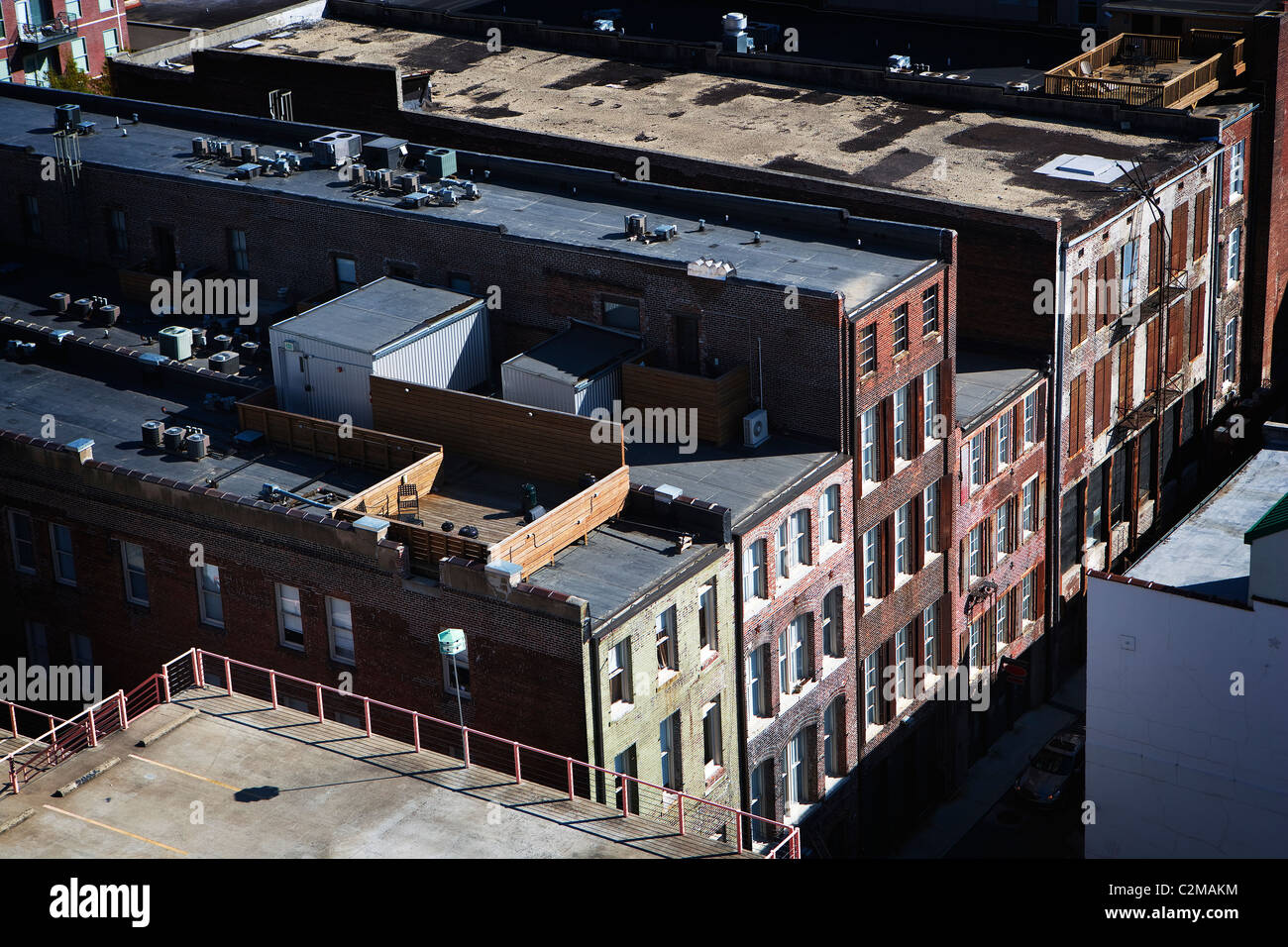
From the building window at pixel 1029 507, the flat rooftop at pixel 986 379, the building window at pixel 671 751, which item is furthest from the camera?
the building window at pixel 1029 507

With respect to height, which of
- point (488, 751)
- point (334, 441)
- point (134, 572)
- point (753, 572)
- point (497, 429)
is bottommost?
point (488, 751)

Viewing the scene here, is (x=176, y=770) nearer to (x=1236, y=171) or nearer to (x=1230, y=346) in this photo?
(x=1236, y=171)

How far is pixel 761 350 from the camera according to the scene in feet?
187

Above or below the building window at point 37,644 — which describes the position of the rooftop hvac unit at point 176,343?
above

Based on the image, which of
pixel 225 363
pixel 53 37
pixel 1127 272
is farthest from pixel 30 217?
pixel 53 37

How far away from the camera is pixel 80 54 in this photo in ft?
429

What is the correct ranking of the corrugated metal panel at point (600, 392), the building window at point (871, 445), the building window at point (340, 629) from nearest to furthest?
1. the building window at point (340, 629)
2. the corrugated metal panel at point (600, 392)
3. the building window at point (871, 445)

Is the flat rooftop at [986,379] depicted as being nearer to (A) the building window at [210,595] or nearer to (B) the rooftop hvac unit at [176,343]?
(A) the building window at [210,595]

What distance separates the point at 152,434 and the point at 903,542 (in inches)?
981

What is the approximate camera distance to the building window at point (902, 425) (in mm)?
59375

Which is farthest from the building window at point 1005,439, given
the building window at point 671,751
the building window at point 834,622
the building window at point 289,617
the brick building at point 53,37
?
the brick building at point 53,37

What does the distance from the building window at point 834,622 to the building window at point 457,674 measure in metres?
13.2
